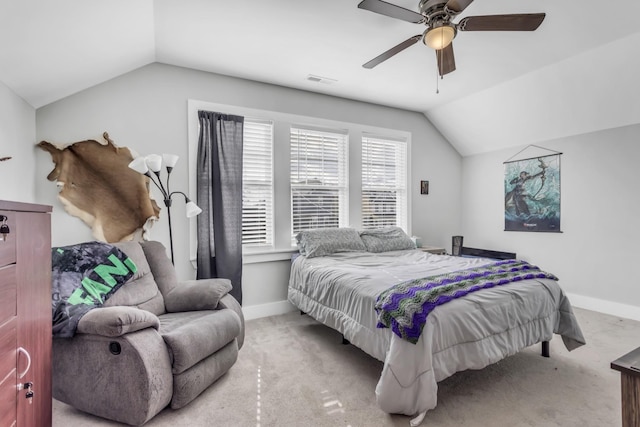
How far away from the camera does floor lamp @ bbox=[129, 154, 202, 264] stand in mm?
2592

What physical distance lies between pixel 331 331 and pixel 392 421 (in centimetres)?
143

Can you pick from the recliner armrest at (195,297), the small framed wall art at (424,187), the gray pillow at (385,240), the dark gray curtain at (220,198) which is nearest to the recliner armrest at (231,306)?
the recliner armrest at (195,297)

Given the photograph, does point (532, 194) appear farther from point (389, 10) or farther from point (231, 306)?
point (231, 306)

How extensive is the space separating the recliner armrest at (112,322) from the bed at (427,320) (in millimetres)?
1384

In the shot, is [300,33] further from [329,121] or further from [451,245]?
[451,245]

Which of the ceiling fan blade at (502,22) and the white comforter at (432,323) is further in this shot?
the ceiling fan blade at (502,22)

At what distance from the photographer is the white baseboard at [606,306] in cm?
340

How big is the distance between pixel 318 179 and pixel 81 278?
268cm

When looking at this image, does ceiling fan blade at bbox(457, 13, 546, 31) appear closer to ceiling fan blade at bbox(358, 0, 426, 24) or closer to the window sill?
ceiling fan blade at bbox(358, 0, 426, 24)

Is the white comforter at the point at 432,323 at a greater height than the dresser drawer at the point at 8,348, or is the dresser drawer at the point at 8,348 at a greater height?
the dresser drawer at the point at 8,348

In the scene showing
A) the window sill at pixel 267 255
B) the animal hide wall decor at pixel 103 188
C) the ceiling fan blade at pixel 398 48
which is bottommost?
the window sill at pixel 267 255

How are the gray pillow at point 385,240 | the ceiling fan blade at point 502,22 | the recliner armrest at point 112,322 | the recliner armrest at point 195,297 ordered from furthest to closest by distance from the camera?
the gray pillow at point 385,240 → the recliner armrest at point 195,297 → the ceiling fan blade at point 502,22 → the recliner armrest at point 112,322

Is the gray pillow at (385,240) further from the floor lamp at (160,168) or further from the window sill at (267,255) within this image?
the floor lamp at (160,168)

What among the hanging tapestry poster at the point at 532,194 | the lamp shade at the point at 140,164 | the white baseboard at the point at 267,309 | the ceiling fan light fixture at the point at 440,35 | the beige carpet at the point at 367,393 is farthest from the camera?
the hanging tapestry poster at the point at 532,194
